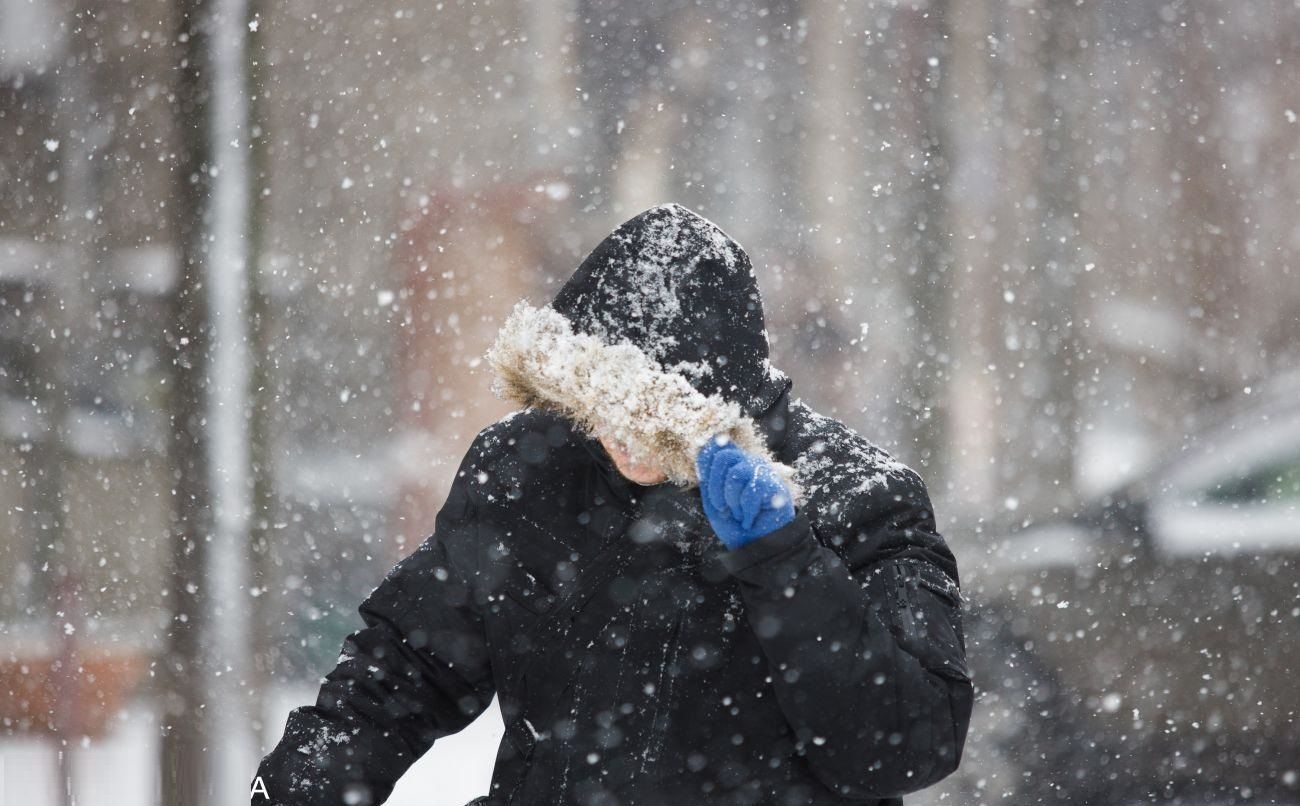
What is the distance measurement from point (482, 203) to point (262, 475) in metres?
0.91

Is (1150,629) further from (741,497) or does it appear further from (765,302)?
(741,497)

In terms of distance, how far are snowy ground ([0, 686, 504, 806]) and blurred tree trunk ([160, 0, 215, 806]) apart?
20cm

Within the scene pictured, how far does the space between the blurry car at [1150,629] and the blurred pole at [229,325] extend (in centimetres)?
190

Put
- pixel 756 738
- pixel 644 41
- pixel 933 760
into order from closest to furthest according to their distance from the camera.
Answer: pixel 933 760 < pixel 756 738 < pixel 644 41

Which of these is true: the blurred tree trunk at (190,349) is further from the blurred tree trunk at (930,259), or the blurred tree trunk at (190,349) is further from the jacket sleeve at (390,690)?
the blurred tree trunk at (930,259)

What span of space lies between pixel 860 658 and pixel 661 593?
324 millimetres

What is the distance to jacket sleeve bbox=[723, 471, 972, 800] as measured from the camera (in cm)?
126

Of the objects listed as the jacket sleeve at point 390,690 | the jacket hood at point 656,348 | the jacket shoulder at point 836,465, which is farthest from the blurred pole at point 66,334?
the jacket shoulder at point 836,465

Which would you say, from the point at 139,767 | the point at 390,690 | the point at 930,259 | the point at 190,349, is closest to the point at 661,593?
the point at 390,690

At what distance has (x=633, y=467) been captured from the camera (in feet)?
4.67

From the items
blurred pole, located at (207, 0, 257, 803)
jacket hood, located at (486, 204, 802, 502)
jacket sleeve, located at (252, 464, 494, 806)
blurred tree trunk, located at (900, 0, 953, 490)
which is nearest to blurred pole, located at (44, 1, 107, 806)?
blurred pole, located at (207, 0, 257, 803)

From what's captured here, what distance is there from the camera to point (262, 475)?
3.01 m

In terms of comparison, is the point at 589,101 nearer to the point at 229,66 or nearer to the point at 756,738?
the point at 229,66

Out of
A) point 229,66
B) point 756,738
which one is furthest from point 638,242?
point 229,66
